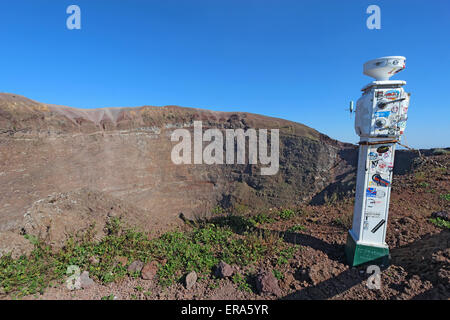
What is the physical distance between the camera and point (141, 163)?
9.17 metres

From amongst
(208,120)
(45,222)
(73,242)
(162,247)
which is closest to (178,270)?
(162,247)

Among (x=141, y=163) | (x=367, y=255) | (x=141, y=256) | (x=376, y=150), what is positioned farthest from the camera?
(x=141, y=163)

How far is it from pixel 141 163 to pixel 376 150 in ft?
28.9

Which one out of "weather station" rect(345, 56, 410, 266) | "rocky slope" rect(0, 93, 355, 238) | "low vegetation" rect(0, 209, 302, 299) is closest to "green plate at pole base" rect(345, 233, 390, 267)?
"weather station" rect(345, 56, 410, 266)

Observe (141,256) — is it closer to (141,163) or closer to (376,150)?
(376,150)

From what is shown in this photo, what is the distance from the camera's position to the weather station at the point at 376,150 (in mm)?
3094

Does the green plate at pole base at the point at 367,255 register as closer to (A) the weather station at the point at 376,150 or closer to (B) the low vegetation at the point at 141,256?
(A) the weather station at the point at 376,150

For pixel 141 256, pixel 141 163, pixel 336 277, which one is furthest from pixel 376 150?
pixel 141 163

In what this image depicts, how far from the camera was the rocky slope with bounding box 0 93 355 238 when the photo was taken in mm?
6641

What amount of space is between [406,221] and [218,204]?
6531mm

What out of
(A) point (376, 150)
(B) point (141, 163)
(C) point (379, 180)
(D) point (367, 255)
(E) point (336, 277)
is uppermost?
(A) point (376, 150)

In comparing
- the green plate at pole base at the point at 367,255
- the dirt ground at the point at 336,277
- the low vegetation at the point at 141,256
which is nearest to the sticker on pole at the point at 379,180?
the green plate at pole base at the point at 367,255

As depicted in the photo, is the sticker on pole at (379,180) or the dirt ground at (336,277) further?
the sticker on pole at (379,180)

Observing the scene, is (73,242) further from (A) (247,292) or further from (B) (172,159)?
(B) (172,159)
